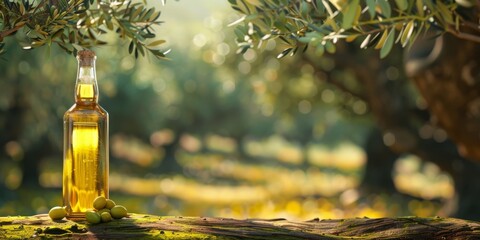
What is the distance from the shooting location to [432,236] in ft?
12.5

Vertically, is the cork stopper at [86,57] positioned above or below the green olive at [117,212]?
above

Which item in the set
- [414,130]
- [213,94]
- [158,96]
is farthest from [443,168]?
[213,94]

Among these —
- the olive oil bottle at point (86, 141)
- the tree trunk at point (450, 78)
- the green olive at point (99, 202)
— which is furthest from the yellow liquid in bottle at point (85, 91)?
the tree trunk at point (450, 78)

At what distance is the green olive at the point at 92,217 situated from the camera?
3.77m

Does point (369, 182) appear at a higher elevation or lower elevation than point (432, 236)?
higher

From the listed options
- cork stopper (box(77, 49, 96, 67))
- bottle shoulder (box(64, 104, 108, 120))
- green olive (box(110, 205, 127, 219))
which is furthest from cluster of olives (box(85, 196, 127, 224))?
cork stopper (box(77, 49, 96, 67))

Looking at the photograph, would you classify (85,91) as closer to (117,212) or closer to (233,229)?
(117,212)

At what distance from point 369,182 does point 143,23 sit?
56.8 ft

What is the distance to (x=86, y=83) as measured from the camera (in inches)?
153

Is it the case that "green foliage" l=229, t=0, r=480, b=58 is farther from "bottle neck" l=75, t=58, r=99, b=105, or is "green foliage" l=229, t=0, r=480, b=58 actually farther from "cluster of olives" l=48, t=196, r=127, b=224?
"cluster of olives" l=48, t=196, r=127, b=224

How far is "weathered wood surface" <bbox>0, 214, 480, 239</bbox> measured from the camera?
3637mm

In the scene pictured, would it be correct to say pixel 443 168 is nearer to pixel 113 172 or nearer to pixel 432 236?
pixel 432 236

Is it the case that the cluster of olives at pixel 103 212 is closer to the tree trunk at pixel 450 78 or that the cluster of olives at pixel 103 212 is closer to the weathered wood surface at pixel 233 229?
the weathered wood surface at pixel 233 229

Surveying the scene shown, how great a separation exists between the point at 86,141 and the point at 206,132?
34211 millimetres
